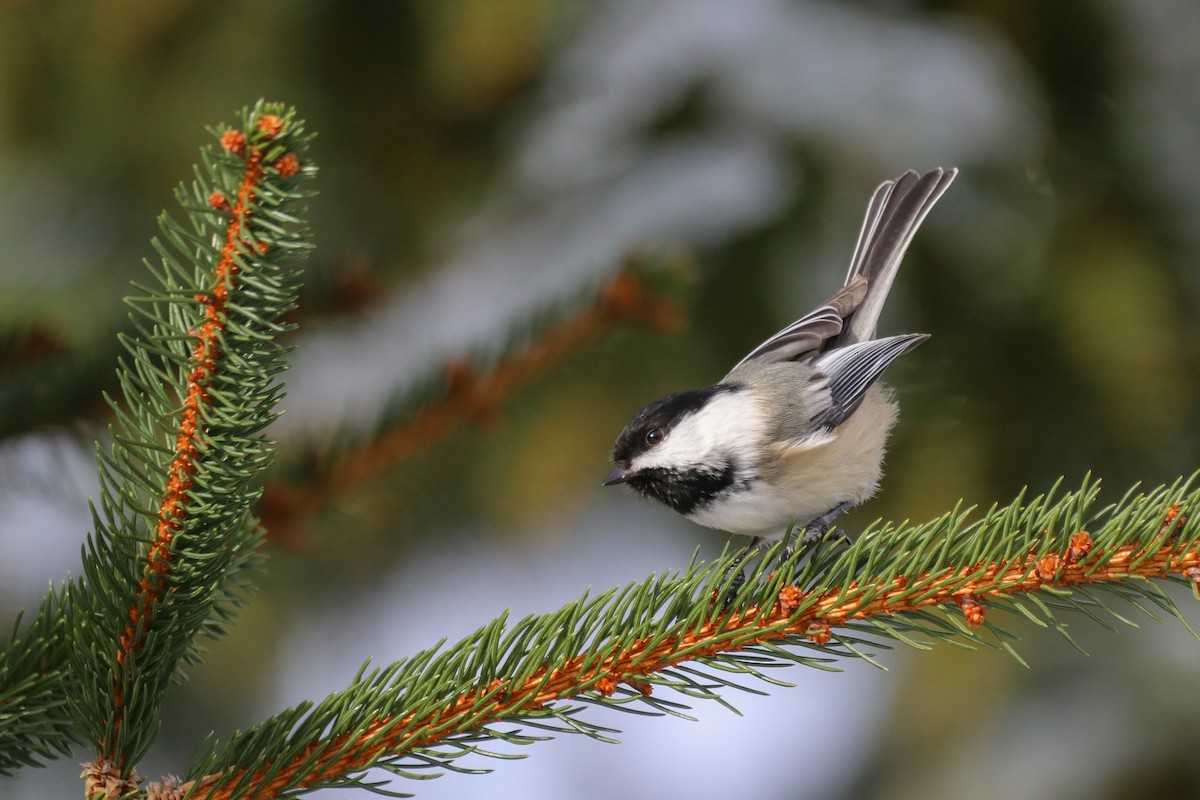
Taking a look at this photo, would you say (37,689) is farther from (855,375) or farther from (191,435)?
(855,375)

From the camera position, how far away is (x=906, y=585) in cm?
126

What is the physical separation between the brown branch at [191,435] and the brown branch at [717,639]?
6.5 inches

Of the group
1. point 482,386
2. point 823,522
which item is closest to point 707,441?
point 823,522

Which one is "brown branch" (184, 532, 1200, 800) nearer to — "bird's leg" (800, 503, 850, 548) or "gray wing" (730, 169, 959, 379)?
"bird's leg" (800, 503, 850, 548)

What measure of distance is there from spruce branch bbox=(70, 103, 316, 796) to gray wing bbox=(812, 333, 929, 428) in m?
1.19

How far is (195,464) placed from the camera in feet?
3.34

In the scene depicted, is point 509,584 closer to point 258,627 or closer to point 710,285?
point 258,627

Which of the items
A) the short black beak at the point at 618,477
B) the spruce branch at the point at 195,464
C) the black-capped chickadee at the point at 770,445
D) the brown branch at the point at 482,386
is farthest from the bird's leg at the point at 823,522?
the spruce branch at the point at 195,464

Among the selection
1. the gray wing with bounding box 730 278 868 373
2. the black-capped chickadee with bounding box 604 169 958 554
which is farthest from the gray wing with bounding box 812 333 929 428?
the gray wing with bounding box 730 278 868 373

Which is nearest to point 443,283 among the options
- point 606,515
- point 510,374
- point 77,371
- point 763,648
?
point 606,515

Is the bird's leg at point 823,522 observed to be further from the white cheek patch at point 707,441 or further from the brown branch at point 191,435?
the brown branch at point 191,435

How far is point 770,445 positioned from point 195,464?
111 cm

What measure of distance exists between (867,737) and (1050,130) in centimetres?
181

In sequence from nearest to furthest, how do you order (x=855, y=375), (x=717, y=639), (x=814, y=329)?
(x=717, y=639), (x=855, y=375), (x=814, y=329)
